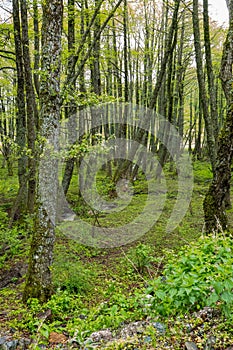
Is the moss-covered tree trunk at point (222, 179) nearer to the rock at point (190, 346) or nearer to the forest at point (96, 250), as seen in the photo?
the forest at point (96, 250)

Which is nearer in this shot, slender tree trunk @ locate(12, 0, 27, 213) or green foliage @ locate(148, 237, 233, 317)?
green foliage @ locate(148, 237, 233, 317)

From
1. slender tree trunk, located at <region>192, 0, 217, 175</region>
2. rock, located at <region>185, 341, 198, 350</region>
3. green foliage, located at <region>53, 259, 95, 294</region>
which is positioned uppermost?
slender tree trunk, located at <region>192, 0, 217, 175</region>

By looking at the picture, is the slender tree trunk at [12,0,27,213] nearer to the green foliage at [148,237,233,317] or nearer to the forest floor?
the forest floor

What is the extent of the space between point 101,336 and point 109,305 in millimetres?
940

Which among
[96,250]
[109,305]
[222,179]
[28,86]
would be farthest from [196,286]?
[28,86]

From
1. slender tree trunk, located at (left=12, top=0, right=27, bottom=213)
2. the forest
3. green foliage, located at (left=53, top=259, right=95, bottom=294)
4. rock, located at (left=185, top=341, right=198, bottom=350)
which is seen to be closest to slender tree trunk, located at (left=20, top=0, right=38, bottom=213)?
the forest

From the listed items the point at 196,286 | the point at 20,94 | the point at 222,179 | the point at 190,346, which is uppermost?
the point at 20,94

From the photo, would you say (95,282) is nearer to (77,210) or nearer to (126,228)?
(126,228)

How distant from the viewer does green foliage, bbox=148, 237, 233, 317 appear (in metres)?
2.38

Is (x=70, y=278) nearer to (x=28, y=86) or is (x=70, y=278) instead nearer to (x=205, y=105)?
(x=28, y=86)

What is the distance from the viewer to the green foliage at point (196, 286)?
2375mm

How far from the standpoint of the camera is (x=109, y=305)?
396 centimetres

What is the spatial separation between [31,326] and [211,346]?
208 centimetres

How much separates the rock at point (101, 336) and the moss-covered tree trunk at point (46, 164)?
1.19 metres
